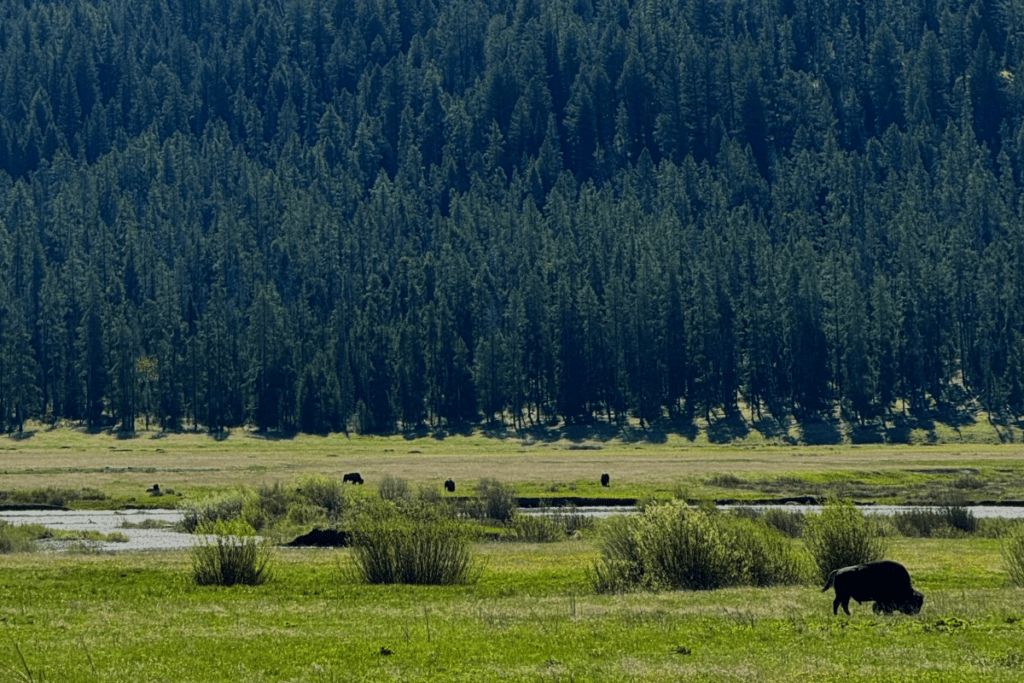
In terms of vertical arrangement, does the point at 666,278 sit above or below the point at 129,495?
above

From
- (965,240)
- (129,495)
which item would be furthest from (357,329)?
(129,495)

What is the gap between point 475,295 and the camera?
623 ft

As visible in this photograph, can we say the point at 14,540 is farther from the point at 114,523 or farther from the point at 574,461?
the point at 574,461

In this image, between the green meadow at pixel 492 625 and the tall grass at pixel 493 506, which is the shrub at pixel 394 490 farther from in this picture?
the green meadow at pixel 492 625

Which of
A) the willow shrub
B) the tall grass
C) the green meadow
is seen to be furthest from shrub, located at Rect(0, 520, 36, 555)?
the willow shrub

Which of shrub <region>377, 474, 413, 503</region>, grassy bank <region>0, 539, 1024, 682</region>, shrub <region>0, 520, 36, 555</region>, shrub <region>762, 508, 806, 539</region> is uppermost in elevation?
shrub <region>377, 474, 413, 503</region>

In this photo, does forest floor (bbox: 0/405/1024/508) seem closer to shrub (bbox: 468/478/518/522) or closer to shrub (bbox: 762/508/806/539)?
shrub (bbox: 762/508/806/539)

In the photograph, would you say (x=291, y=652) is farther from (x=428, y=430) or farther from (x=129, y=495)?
(x=428, y=430)

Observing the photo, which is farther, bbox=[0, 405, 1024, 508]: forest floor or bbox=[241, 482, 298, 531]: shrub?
bbox=[0, 405, 1024, 508]: forest floor

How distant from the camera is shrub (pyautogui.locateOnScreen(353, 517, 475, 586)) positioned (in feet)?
112

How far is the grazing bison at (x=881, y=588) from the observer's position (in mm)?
25641

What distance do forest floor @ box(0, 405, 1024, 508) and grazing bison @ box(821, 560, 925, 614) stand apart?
24612mm

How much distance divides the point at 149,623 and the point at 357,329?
507ft

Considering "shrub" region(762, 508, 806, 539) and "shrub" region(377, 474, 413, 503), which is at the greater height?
"shrub" region(377, 474, 413, 503)
